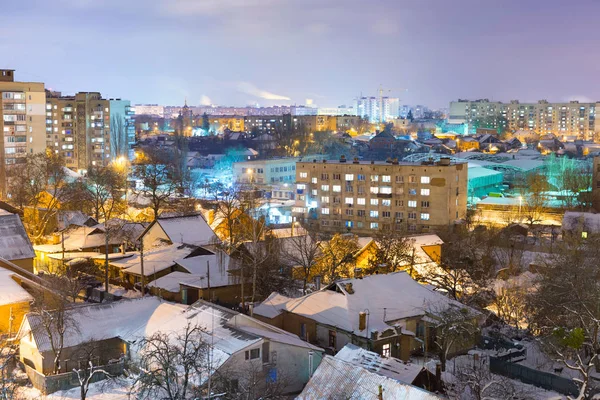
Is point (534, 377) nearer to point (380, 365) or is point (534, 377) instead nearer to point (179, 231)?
point (380, 365)

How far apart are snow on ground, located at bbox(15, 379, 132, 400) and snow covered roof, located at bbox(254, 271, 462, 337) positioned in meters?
4.06

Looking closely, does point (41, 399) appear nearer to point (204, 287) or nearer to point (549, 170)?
point (204, 287)

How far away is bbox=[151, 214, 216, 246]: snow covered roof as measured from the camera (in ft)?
78.0

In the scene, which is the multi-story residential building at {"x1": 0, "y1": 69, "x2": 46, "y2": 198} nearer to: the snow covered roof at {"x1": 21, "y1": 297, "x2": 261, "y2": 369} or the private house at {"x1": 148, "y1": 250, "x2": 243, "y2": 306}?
the private house at {"x1": 148, "y1": 250, "x2": 243, "y2": 306}

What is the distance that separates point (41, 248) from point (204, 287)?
869 cm

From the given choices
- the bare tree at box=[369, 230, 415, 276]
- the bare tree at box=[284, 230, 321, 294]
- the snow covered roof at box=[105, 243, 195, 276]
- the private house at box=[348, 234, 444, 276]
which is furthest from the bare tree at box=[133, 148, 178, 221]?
the bare tree at box=[369, 230, 415, 276]

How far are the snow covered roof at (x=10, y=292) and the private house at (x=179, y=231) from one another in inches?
257

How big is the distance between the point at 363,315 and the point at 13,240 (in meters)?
10.9

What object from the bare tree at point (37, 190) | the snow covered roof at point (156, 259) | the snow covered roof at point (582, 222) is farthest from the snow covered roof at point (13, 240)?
the snow covered roof at point (582, 222)

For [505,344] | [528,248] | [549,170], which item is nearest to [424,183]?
[528,248]

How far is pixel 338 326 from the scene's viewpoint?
15.5m

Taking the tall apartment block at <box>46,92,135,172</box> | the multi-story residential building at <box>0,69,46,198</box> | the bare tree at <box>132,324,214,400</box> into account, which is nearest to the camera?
the bare tree at <box>132,324,214,400</box>

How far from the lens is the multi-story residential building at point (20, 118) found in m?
42.9

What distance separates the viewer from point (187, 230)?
2417 cm
